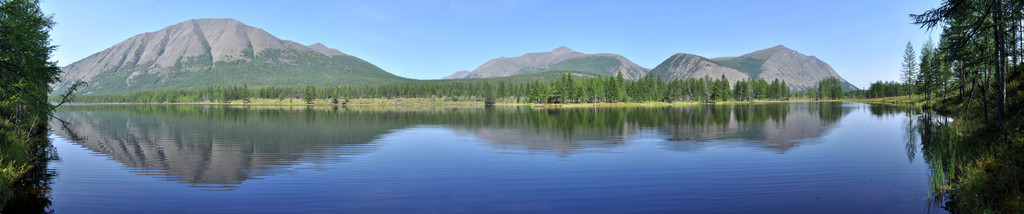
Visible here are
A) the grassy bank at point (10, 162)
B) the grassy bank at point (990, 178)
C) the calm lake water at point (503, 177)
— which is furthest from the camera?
the grassy bank at point (10, 162)

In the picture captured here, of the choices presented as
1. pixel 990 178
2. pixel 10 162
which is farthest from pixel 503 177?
pixel 10 162

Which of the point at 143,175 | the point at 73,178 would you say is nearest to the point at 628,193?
the point at 143,175

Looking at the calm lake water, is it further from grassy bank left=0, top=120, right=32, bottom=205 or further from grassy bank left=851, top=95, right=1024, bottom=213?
grassy bank left=0, top=120, right=32, bottom=205

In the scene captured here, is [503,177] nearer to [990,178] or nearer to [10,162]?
[990,178]

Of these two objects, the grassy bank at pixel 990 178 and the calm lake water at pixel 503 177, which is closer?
the grassy bank at pixel 990 178

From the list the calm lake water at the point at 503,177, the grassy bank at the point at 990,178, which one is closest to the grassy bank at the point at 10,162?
the calm lake water at the point at 503,177

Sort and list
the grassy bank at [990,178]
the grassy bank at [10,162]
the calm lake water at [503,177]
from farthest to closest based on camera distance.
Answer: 1. the grassy bank at [10,162]
2. the calm lake water at [503,177]
3. the grassy bank at [990,178]

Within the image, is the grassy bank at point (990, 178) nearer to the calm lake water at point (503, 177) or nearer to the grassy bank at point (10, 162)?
the calm lake water at point (503, 177)

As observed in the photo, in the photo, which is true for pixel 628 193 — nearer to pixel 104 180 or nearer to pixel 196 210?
pixel 196 210

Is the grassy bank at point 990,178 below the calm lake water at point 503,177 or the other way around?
the other way around

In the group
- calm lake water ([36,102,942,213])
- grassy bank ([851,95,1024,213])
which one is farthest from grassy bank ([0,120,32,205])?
grassy bank ([851,95,1024,213])

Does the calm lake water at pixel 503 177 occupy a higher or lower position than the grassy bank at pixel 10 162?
lower

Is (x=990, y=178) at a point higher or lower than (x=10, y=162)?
lower

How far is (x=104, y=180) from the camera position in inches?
698
